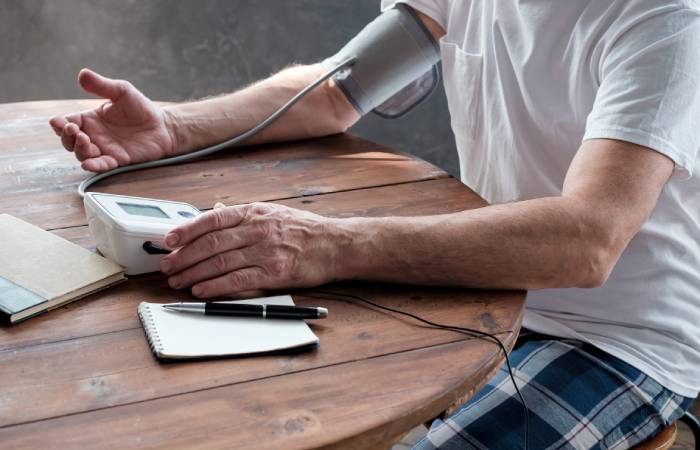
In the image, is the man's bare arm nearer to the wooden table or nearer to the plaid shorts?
the wooden table

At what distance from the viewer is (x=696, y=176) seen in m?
1.37

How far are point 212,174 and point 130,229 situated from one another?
40 cm

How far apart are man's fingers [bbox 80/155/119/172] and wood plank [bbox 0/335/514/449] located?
2.19ft

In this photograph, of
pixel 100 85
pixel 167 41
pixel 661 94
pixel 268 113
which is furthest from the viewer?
pixel 167 41

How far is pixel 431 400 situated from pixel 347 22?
7.49ft

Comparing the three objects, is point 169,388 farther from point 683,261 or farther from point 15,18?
point 15,18

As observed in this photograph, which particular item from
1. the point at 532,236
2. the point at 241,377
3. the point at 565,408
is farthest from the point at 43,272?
the point at 565,408

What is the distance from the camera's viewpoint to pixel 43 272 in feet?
3.67

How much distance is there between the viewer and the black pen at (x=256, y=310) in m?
1.03

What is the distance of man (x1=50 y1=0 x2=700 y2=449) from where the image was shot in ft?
3.71

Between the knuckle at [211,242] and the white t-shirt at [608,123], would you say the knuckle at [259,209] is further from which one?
the white t-shirt at [608,123]

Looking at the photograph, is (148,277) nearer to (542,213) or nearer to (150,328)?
(150,328)

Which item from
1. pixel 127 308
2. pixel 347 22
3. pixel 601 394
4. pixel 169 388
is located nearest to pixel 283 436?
pixel 169 388

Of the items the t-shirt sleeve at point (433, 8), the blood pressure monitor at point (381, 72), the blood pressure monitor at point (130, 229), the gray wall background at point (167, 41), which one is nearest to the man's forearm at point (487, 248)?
the blood pressure monitor at point (130, 229)
